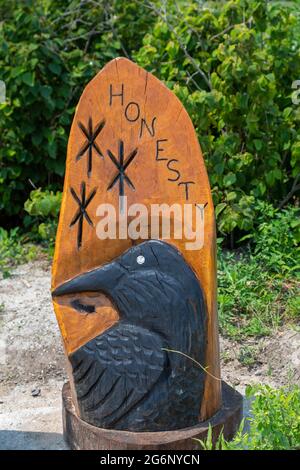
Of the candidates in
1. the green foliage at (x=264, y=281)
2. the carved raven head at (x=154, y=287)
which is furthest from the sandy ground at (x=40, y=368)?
the carved raven head at (x=154, y=287)

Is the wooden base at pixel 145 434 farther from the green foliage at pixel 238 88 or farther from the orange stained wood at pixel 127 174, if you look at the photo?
the green foliage at pixel 238 88

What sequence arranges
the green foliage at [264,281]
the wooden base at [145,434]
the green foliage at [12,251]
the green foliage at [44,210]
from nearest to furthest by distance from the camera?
the wooden base at [145,434]
the green foliage at [264,281]
the green foliage at [44,210]
the green foliage at [12,251]

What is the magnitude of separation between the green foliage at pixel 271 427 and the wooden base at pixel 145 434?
0.06 metres

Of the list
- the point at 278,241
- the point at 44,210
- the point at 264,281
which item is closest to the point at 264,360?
the point at 264,281

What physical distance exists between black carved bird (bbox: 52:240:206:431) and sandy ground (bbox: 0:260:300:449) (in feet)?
1.51

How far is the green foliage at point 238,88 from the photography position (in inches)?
184

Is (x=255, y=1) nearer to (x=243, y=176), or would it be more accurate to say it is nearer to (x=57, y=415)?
(x=243, y=176)

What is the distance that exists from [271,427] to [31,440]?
1.06 metres

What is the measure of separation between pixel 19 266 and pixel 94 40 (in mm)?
1811

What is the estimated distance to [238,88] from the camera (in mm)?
4840

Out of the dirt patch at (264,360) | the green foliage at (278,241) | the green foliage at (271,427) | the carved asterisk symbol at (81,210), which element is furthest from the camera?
the green foliage at (278,241)

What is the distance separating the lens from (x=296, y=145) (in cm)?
469

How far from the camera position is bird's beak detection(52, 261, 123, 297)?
9.80 feet

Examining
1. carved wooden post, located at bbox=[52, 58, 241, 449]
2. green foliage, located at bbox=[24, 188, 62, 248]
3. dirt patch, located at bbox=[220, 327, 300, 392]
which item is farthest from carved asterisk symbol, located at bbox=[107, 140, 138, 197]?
green foliage, located at bbox=[24, 188, 62, 248]
